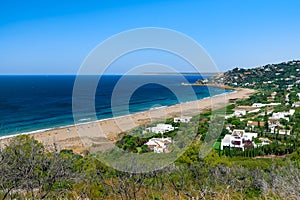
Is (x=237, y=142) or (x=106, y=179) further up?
(x=106, y=179)

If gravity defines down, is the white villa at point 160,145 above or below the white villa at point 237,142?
above

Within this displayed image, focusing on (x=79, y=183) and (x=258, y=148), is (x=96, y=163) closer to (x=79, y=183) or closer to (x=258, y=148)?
(x=79, y=183)

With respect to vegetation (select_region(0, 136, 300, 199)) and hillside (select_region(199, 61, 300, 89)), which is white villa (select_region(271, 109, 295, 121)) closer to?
vegetation (select_region(0, 136, 300, 199))

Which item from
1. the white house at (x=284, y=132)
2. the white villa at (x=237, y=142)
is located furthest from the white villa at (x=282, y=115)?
the white villa at (x=237, y=142)

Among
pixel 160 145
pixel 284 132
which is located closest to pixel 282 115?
pixel 284 132

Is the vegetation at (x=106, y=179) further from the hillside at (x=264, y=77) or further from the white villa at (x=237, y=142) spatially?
the hillside at (x=264, y=77)

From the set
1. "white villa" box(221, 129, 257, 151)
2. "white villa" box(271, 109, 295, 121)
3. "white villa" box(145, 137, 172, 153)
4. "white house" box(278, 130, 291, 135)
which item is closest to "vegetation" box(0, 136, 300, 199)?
"white villa" box(145, 137, 172, 153)

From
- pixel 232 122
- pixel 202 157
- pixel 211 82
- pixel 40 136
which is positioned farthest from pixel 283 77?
pixel 202 157

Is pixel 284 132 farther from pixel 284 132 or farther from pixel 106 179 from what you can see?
pixel 106 179

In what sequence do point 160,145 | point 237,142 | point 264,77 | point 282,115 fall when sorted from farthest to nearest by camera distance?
point 264,77 < point 282,115 < point 237,142 < point 160,145

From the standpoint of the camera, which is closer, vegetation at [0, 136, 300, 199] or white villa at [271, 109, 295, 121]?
vegetation at [0, 136, 300, 199]

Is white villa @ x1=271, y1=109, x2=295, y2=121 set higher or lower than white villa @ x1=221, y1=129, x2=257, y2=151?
higher
